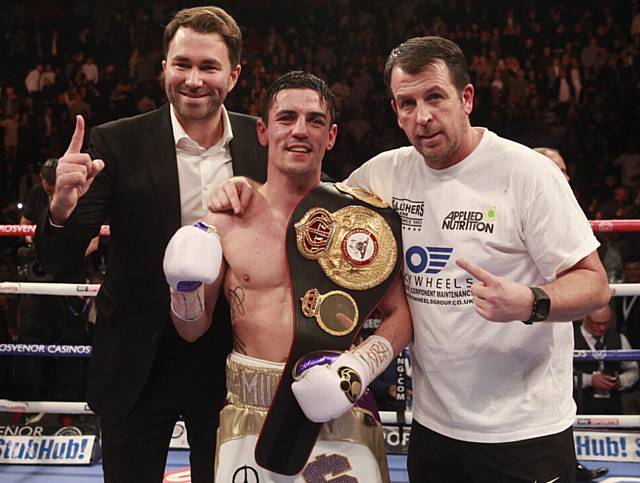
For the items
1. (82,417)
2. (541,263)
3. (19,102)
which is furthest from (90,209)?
(19,102)

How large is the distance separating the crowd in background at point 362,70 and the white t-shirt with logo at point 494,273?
15.5 ft

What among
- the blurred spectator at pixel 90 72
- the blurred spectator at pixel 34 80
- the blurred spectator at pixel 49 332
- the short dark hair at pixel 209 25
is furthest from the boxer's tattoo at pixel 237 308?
the blurred spectator at pixel 34 80

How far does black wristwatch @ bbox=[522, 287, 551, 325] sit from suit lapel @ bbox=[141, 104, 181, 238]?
1036 mm

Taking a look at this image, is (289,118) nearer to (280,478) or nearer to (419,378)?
(419,378)

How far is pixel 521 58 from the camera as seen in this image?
33.1 ft

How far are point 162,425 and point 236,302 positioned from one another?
1.68ft

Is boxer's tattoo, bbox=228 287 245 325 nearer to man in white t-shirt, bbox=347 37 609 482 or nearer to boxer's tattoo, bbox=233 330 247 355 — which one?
boxer's tattoo, bbox=233 330 247 355

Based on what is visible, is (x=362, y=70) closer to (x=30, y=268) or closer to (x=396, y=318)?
(x=30, y=268)

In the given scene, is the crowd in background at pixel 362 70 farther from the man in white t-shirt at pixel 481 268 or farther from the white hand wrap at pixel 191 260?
the man in white t-shirt at pixel 481 268

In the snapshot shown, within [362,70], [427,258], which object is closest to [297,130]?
[427,258]

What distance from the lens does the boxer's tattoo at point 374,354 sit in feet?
6.04

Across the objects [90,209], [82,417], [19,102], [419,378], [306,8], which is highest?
[306,8]

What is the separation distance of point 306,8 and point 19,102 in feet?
16.3

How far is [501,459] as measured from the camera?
1.92 meters
